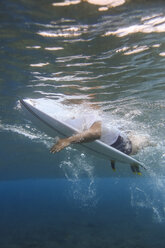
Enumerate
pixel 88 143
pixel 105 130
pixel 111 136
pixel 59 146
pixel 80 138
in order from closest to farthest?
pixel 59 146
pixel 80 138
pixel 88 143
pixel 111 136
pixel 105 130

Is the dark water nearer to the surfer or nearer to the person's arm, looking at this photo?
the surfer

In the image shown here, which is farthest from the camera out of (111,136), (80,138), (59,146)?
(111,136)

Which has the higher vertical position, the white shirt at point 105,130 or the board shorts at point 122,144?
the white shirt at point 105,130

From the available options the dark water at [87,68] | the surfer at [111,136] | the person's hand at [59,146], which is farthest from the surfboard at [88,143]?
the dark water at [87,68]

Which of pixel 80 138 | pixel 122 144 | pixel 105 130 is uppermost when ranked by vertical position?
pixel 80 138

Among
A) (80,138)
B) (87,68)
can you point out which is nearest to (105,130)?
(80,138)

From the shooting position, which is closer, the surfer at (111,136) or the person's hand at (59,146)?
the person's hand at (59,146)

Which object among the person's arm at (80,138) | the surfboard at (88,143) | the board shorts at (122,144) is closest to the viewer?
the person's arm at (80,138)

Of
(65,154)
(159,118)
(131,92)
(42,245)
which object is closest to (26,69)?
(131,92)

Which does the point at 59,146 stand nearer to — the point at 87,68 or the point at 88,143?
the point at 88,143

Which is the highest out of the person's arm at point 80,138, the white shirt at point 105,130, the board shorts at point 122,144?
the person's arm at point 80,138

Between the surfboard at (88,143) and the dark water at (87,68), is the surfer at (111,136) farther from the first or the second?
the dark water at (87,68)

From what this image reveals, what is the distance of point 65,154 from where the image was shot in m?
29.5

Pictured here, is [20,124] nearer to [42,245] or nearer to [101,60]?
[42,245]
